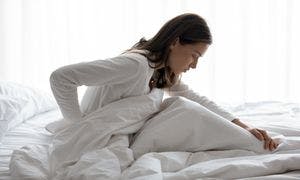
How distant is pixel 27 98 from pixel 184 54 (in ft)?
2.33

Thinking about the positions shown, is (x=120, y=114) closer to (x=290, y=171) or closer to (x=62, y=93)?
(x=62, y=93)

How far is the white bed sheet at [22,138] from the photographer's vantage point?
4.08ft

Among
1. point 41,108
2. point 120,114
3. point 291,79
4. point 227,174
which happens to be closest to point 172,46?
point 120,114

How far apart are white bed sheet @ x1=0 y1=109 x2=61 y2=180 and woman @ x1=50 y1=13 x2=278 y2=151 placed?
0.48 ft

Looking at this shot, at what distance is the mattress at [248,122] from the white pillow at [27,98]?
0.03 meters

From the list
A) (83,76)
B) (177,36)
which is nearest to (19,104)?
(83,76)

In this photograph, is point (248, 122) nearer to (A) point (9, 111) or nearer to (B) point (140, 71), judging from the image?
(B) point (140, 71)

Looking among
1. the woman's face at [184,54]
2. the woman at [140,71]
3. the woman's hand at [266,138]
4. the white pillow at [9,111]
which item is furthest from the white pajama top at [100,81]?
the woman's hand at [266,138]

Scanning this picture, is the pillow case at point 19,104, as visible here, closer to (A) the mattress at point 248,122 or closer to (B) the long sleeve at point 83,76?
(A) the mattress at point 248,122

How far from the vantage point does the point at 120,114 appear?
131 centimetres

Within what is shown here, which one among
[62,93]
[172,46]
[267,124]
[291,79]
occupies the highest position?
[172,46]

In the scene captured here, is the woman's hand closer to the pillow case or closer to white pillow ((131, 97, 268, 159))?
white pillow ((131, 97, 268, 159))

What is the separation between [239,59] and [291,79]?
38 centimetres

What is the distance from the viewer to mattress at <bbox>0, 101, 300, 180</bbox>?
4.18 ft
